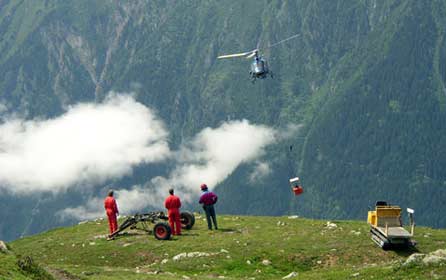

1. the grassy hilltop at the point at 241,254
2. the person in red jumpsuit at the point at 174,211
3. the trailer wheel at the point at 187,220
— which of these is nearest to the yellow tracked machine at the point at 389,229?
the grassy hilltop at the point at 241,254

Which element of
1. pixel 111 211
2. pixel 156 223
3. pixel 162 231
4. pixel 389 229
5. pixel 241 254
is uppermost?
pixel 111 211

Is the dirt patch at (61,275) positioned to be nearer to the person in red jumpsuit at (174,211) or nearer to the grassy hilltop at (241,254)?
the grassy hilltop at (241,254)

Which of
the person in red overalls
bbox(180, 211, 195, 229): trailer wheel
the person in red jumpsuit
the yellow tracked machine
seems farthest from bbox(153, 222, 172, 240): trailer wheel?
the yellow tracked machine

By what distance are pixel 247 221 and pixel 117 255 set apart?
48.0 ft

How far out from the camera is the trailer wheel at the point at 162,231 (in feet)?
165

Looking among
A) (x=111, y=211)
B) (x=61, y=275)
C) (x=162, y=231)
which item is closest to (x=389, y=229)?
(x=162, y=231)

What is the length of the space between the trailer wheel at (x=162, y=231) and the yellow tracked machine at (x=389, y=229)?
43.5ft

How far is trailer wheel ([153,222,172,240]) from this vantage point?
1984 inches

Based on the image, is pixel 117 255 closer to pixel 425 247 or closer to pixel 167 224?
pixel 167 224

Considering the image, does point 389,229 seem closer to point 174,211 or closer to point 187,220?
point 174,211

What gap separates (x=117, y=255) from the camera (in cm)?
4762

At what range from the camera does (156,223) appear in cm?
5334

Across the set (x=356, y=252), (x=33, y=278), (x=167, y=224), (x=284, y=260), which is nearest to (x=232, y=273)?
(x=284, y=260)

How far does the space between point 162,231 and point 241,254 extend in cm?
826
